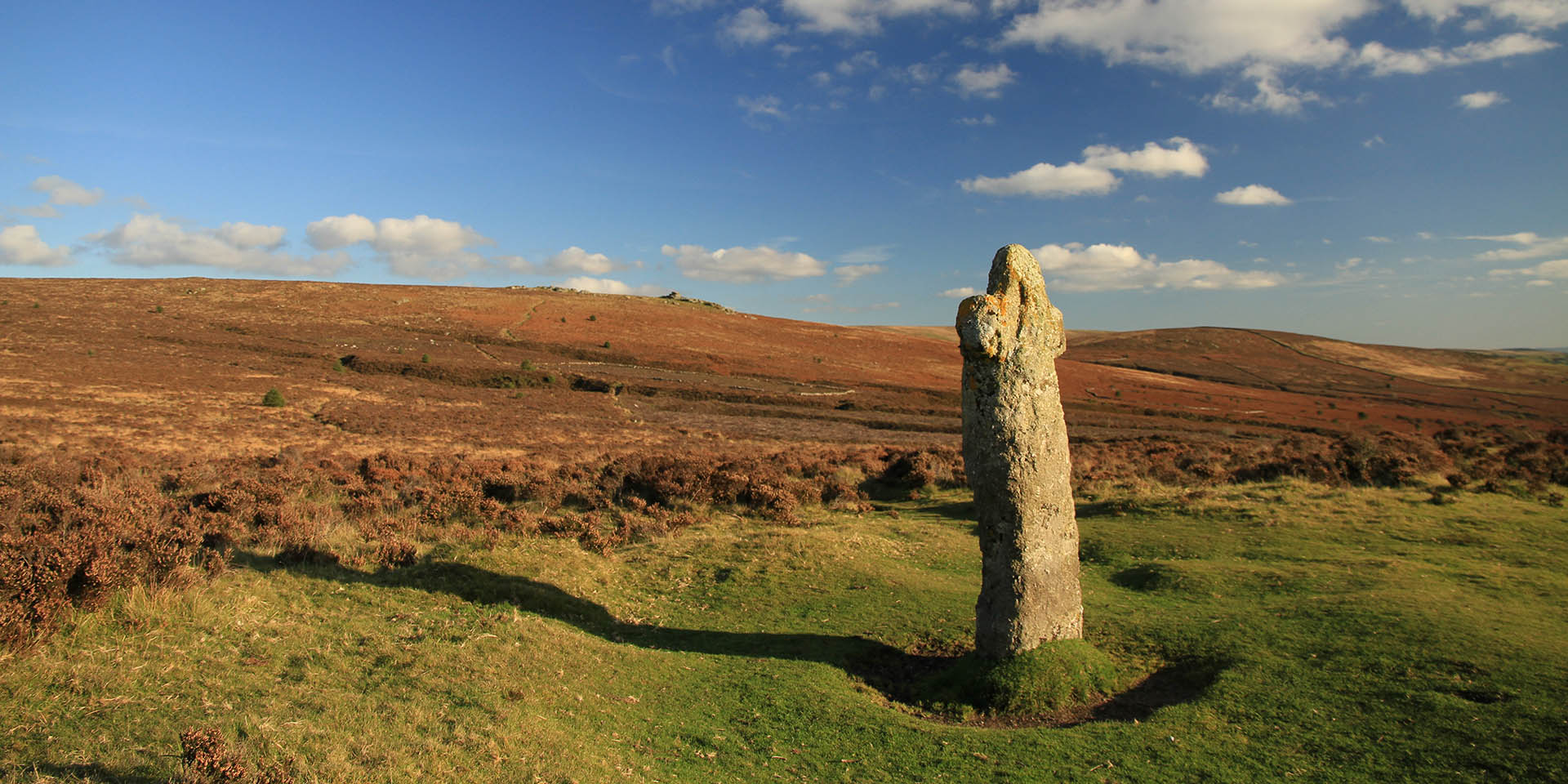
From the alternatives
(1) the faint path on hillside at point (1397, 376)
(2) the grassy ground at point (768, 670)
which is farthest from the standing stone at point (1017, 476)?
(1) the faint path on hillside at point (1397, 376)

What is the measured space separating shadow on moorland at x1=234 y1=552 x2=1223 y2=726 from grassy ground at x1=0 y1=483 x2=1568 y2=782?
1.9 inches

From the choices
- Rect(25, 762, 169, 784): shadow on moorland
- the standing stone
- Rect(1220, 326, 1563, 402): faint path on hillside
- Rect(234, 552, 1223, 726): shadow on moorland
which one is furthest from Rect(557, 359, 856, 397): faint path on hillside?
Rect(1220, 326, 1563, 402): faint path on hillside

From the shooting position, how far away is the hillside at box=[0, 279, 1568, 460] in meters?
31.9

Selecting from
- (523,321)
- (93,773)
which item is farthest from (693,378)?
(93,773)

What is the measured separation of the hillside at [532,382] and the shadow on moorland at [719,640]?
1666 cm

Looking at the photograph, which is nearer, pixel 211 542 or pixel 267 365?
pixel 211 542

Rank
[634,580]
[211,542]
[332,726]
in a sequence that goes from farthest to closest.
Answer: [634,580] < [211,542] < [332,726]

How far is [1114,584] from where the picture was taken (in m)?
12.6

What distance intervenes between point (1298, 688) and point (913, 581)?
18.9 ft

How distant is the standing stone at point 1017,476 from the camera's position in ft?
28.5

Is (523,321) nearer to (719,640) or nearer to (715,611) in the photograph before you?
(715,611)

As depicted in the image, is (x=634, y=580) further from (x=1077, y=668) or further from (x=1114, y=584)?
(x=1114, y=584)

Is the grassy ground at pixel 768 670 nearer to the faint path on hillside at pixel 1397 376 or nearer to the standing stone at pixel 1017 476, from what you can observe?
the standing stone at pixel 1017 476

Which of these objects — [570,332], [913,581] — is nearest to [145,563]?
[913,581]
